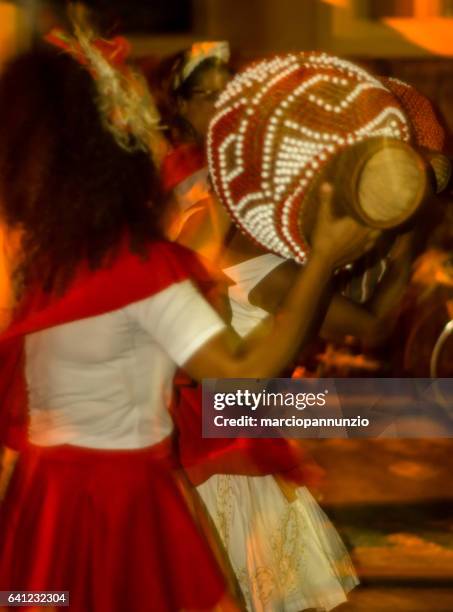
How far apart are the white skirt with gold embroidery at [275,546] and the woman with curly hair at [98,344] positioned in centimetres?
55

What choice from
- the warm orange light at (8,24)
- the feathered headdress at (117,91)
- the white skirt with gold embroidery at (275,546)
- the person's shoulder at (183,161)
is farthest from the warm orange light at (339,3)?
the feathered headdress at (117,91)

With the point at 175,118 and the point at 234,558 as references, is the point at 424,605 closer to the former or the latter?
the point at 234,558

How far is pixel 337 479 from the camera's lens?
183 inches

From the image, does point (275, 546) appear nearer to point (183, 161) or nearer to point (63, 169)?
point (183, 161)

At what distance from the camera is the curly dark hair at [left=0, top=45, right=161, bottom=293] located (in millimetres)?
1538

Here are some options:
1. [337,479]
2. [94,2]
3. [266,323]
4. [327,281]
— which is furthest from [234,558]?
[94,2]

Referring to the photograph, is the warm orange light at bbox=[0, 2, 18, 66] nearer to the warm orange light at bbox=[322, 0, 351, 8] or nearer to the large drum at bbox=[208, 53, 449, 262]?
the warm orange light at bbox=[322, 0, 351, 8]

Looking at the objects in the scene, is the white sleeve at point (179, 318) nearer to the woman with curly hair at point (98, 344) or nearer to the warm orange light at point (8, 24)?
the woman with curly hair at point (98, 344)

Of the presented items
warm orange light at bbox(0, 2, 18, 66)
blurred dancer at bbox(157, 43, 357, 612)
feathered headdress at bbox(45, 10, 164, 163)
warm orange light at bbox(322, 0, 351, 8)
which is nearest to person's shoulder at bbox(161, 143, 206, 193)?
blurred dancer at bbox(157, 43, 357, 612)

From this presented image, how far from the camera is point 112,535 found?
5.32ft

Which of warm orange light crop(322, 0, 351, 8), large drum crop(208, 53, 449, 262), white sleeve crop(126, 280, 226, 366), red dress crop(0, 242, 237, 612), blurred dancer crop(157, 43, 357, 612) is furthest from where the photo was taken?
warm orange light crop(322, 0, 351, 8)

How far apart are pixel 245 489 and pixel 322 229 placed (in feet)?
3.34

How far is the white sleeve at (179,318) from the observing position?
1.49 metres

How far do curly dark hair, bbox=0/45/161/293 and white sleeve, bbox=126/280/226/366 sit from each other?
8cm
